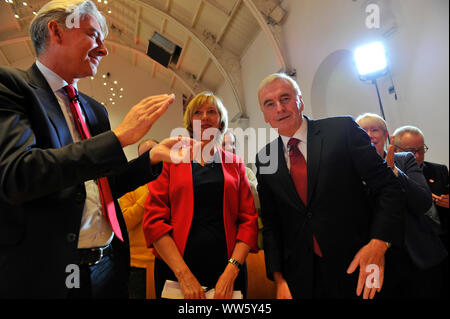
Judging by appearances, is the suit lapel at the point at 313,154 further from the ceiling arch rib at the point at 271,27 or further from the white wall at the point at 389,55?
the ceiling arch rib at the point at 271,27

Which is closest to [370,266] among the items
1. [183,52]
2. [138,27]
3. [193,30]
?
[193,30]

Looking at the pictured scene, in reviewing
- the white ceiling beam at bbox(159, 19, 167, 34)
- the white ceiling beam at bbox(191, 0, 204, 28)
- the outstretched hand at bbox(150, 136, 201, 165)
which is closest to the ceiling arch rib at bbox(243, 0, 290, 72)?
the white ceiling beam at bbox(191, 0, 204, 28)

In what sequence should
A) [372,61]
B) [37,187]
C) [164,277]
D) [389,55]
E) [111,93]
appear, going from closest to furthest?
[37,187], [164,277], [389,55], [372,61], [111,93]

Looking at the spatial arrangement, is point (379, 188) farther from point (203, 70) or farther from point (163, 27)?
point (163, 27)

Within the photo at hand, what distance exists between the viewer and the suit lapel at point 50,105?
97cm

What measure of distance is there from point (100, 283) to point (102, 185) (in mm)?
361

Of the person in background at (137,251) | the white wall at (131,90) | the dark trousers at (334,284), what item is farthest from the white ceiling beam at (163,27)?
the dark trousers at (334,284)

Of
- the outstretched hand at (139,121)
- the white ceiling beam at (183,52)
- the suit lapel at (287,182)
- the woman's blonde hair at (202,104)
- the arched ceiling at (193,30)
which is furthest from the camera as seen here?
the white ceiling beam at (183,52)

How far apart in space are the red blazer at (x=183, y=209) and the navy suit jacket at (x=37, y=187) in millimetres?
632

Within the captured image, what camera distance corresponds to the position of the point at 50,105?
1.00 m

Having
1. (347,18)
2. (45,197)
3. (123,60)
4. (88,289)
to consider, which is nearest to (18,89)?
(45,197)

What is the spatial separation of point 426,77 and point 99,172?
3562mm

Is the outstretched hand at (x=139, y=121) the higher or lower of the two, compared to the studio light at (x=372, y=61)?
lower

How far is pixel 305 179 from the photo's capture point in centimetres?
143
